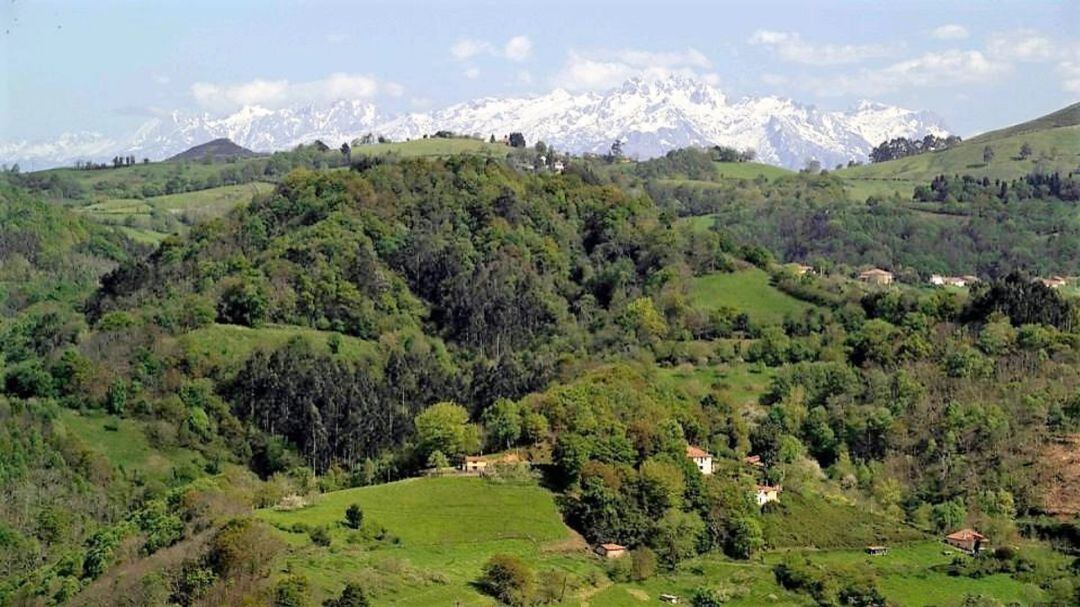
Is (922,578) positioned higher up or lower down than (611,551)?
lower down

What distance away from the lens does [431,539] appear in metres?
39.5

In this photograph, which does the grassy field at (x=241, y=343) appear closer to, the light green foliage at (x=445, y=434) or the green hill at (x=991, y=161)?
the light green foliage at (x=445, y=434)

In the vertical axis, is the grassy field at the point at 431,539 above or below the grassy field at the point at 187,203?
below

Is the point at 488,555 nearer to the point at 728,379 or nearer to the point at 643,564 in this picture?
the point at 643,564

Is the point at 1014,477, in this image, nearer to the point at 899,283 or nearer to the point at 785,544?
the point at 785,544

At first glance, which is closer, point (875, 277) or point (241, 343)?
point (241, 343)

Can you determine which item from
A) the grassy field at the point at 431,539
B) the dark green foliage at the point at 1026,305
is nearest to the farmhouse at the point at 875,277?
the dark green foliage at the point at 1026,305

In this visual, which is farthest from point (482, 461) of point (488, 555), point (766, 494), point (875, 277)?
point (875, 277)

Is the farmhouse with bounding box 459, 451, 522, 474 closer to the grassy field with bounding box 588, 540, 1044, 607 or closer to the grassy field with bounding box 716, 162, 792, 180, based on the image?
the grassy field with bounding box 588, 540, 1044, 607

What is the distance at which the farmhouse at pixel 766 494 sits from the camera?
1811 inches

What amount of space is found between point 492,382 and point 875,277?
139ft

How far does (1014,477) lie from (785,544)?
1005cm

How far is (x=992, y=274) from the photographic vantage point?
329 ft

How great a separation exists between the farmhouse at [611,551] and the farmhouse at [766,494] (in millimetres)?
6773
